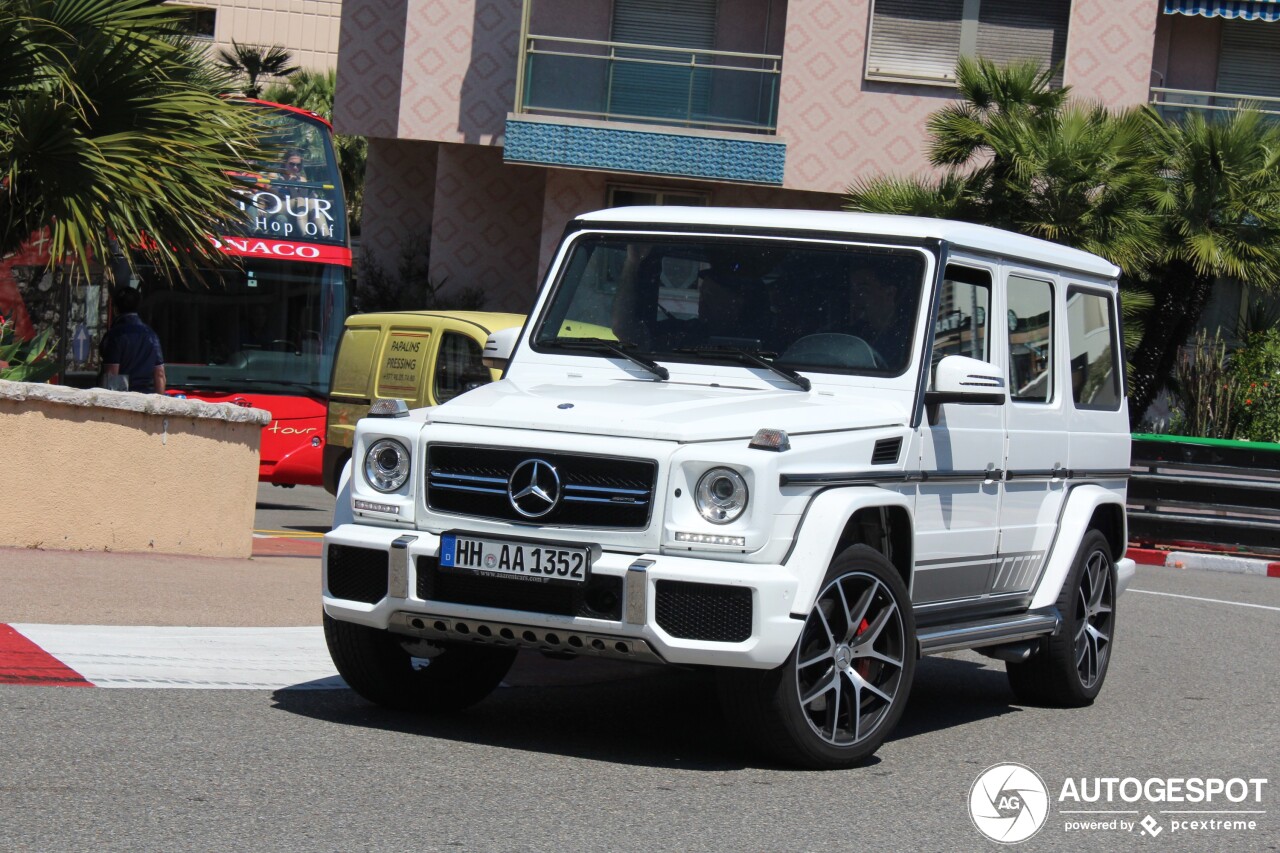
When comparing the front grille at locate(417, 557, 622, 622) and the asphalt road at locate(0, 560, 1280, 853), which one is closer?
the asphalt road at locate(0, 560, 1280, 853)

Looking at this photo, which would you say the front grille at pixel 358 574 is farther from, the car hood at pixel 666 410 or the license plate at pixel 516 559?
the car hood at pixel 666 410

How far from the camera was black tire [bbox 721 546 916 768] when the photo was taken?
6.21 m

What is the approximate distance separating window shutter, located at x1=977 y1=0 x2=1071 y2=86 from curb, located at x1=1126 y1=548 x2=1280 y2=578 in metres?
9.71

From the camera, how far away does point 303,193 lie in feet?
62.8

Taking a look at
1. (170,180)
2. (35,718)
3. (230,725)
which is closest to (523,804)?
Result: (230,725)

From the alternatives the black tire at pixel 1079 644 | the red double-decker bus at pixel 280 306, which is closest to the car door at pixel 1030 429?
the black tire at pixel 1079 644

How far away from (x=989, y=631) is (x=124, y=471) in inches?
239

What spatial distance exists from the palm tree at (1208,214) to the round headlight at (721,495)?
1481 centimetres

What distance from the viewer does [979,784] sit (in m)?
6.49

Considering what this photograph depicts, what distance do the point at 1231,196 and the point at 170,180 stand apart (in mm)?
12698

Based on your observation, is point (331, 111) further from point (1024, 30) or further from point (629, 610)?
point (629, 610)

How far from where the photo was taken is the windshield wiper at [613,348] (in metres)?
7.31

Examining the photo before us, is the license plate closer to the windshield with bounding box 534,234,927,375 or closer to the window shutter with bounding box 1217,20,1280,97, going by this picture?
the windshield with bounding box 534,234,927,375

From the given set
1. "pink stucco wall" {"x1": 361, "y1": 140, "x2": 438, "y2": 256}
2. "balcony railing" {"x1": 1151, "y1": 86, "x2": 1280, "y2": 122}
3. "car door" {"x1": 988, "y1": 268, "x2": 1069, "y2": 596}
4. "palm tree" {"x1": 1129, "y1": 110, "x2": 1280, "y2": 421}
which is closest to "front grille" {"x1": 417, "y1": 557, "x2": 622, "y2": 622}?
"car door" {"x1": 988, "y1": 268, "x2": 1069, "y2": 596}
